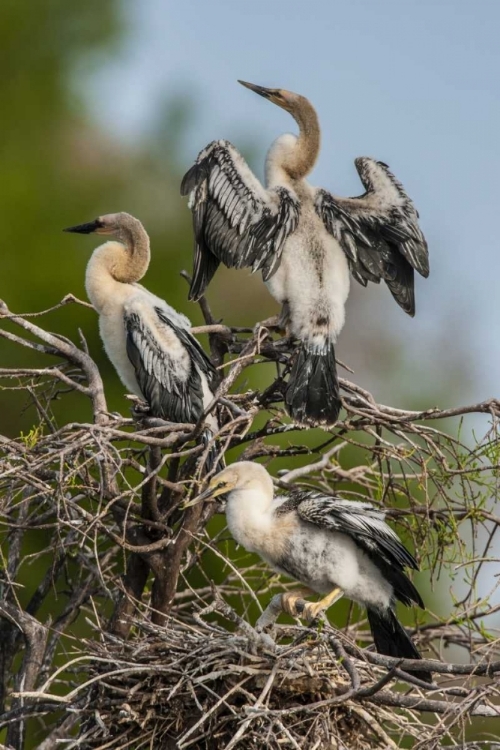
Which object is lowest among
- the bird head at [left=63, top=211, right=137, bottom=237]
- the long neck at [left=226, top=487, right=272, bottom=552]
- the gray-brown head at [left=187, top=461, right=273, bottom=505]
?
the long neck at [left=226, top=487, right=272, bottom=552]

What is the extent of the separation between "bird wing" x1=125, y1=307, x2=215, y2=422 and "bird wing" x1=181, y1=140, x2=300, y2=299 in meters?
0.28

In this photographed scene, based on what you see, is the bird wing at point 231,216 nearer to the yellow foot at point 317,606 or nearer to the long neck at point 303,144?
the long neck at point 303,144

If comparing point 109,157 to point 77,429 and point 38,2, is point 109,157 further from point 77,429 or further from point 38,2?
point 77,429

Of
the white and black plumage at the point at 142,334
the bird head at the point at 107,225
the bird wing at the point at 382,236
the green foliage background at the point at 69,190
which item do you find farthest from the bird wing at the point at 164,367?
the green foliage background at the point at 69,190

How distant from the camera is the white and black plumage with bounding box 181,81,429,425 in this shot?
4133mm

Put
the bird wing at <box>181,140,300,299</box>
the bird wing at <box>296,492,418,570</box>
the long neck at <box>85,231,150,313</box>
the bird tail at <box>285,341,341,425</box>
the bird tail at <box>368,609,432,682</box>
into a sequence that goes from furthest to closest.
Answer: the long neck at <box>85,231,150,313</box> < the bird wing at <box>181,140,300,299</box> < the bird tail at <box>285,341,341,425</box> < the bird tail at <box>368,609,432,682</box> < the bird wing at <box>296,492,418,570</box>

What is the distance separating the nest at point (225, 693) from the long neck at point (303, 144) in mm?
1967

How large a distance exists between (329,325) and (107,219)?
109cm

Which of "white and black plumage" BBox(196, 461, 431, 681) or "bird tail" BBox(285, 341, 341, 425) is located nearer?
"white and black plumage" BBox(196, 461, 431, 681)

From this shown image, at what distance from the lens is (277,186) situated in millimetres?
4398

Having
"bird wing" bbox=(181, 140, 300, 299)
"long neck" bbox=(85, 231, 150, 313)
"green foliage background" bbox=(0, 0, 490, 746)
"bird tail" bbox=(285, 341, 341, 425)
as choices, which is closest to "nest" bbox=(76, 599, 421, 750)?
"bird tail" bbox=(285, 341, 341, 425)

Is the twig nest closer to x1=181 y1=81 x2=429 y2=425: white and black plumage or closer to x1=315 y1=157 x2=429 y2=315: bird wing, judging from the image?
x1=181 y1=81 x2=429 y2=425: white and black plumage

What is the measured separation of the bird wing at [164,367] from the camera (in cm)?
428

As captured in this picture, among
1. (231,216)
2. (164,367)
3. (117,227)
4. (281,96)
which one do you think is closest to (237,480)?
(164,367)
